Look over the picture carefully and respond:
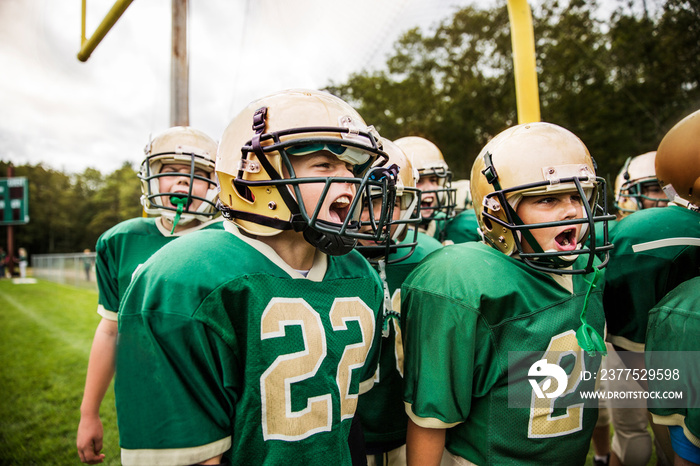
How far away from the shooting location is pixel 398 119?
1770 centimetres

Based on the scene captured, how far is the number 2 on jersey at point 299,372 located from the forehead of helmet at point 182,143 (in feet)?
5.18

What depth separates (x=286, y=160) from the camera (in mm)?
1283

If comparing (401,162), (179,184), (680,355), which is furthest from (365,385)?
(179,184)

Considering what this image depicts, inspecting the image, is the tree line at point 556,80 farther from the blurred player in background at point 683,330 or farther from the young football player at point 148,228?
the young football player at point 148,228

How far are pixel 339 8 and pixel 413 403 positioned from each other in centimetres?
425

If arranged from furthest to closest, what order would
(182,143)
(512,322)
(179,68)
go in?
(179,68), (182,143), (512,322)

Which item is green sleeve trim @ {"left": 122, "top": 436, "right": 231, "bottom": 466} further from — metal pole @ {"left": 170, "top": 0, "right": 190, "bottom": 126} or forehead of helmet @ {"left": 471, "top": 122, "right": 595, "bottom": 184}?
metal pole @ {"left": 170, "top": 0, "right": 190, "bottom": 126}

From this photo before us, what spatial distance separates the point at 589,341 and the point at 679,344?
293mm

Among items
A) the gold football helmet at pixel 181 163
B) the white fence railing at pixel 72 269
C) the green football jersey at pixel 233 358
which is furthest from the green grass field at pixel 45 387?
the white fence railing at pixel 72 269

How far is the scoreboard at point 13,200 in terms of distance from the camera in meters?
20.9

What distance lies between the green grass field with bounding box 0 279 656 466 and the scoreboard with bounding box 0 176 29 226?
39.9 feet

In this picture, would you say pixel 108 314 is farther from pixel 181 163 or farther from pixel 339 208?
pixel 339 208

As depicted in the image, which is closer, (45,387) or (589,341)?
(589,341)

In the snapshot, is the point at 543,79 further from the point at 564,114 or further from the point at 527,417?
the point at 527,417
